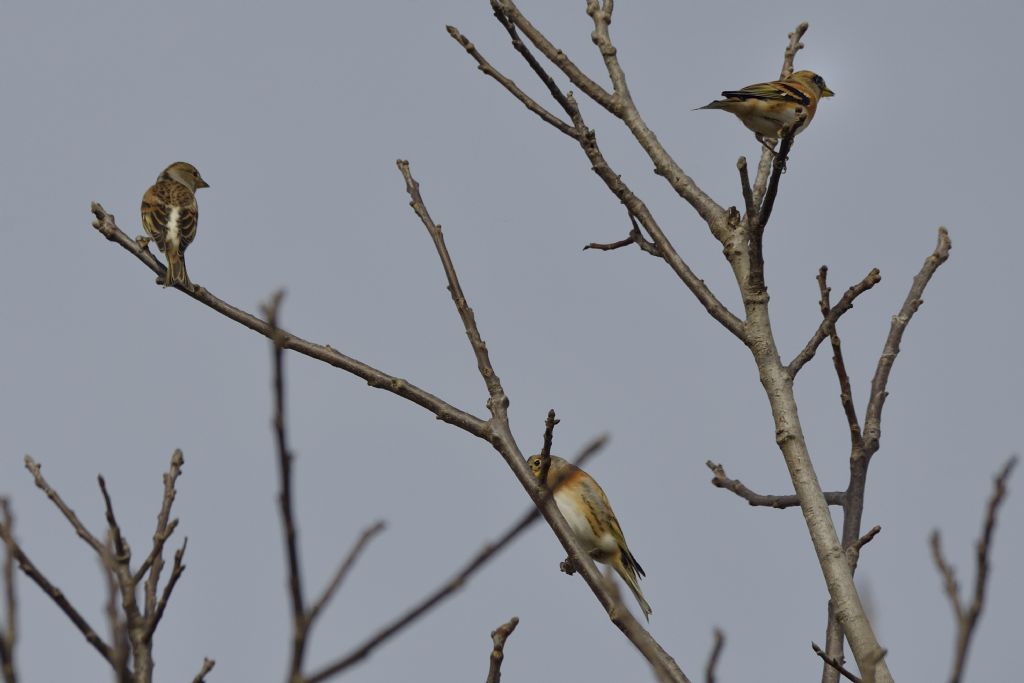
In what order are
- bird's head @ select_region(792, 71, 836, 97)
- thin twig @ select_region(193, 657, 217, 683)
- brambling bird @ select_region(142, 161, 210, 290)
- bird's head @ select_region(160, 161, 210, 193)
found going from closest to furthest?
thin twig @ select_region(193, 657, 217, 683) → brambling bird @ select_region(142, 161, 210, 290) → bird's head @ select_region(792, 71, 836, 97) → bird's head @ select_region(160, 161, 210, 193)

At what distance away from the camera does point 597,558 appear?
335 inches

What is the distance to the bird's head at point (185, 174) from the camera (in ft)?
41.4

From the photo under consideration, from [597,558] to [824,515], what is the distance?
4650 mm

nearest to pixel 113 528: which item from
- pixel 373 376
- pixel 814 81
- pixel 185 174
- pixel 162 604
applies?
pixel 162 604

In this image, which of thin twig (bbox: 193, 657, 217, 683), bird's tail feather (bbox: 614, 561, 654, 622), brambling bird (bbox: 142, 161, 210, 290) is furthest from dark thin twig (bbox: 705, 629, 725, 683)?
brambling bird (bbox: 142, 161, 210, 290)

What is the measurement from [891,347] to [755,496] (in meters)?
0.85

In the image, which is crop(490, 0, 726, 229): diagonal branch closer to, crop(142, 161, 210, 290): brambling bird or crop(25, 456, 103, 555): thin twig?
crop(25, 456, 103, 555): thin twig

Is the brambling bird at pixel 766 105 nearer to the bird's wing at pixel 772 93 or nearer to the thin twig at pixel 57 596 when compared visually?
the bird's wing at pixel 772 93

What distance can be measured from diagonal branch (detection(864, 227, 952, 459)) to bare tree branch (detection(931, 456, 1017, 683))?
290 cm

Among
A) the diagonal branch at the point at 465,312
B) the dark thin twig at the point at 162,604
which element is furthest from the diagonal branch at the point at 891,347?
the dark thin twig at the point at 162,604

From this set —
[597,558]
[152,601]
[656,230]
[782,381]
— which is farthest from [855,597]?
[597,558]

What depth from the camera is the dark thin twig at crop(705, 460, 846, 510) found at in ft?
15.6

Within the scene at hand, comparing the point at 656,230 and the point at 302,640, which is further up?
the point at 656,230

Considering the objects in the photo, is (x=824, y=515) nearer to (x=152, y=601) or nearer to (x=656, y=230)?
(x=656, y=230)
